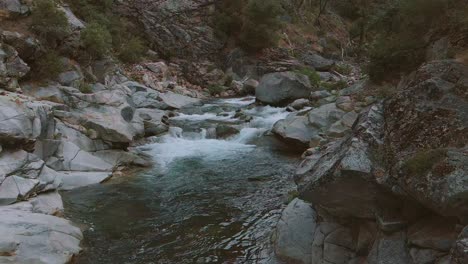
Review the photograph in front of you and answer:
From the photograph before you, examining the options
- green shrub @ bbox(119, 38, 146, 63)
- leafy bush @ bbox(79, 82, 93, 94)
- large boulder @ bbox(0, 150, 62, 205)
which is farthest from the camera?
green shrub @ bbox(119, 38, 146, 63)

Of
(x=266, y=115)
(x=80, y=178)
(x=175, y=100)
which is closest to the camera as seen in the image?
(x=80, y=178)

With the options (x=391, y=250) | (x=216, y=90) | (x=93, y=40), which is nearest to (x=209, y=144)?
(x=93, y=40)

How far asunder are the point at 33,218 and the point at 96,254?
57.3 inches

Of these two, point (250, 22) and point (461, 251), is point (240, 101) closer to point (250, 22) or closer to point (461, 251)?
point (250, 22)

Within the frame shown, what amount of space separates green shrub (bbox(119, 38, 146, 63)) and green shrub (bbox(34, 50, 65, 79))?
9.15m

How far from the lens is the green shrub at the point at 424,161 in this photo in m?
4.96

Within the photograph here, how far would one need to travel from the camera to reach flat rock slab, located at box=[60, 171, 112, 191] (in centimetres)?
1152

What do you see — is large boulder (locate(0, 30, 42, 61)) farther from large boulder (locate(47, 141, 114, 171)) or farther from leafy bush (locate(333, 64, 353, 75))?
leafy bush (locate(333, 64, 353, 75))

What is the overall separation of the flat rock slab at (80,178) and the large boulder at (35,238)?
10.2 ft

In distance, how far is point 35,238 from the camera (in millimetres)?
7340

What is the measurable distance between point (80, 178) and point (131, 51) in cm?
1552

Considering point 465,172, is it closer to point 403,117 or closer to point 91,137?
point 403,117

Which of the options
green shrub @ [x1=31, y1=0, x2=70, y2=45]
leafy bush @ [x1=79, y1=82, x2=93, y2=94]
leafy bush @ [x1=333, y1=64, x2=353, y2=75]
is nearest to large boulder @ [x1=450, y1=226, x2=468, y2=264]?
leafy bush @ [x1=79, y1=82, x2=93, y2=94]

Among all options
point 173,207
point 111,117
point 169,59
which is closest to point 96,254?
point 173,207
